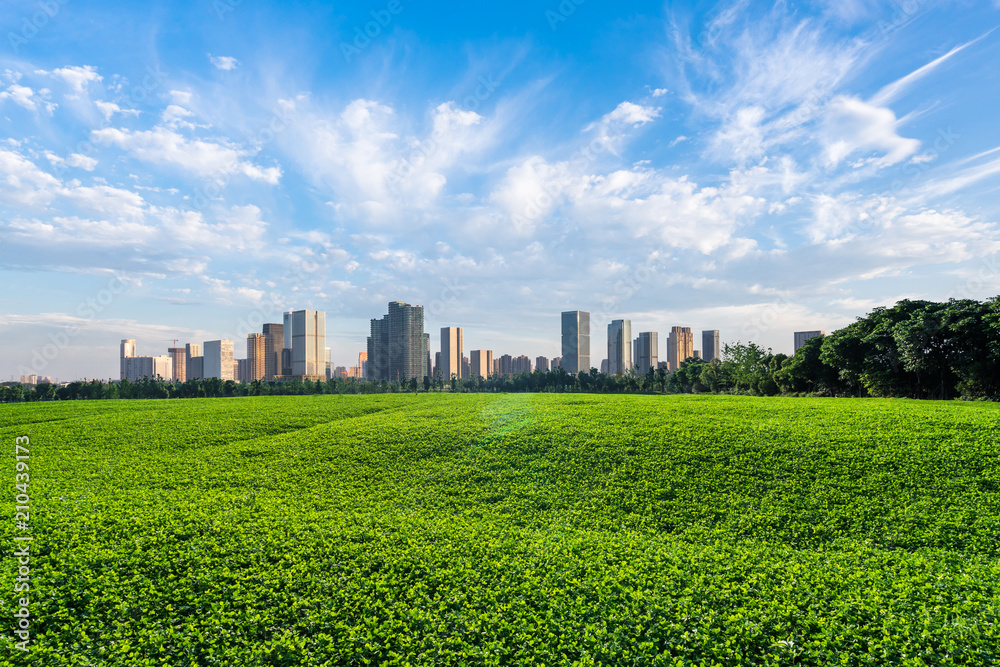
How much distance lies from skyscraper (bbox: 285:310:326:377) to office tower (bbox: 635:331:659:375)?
8313 centimetres

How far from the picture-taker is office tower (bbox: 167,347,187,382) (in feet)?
372

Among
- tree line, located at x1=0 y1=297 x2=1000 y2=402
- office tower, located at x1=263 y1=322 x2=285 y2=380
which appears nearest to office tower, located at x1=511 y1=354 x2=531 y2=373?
office tower, located at x1=263 y1=322 x2=285 y2=380

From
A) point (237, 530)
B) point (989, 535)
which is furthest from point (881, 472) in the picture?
point (237, 530)

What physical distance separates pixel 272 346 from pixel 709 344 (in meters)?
102

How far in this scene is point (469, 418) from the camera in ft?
65.0

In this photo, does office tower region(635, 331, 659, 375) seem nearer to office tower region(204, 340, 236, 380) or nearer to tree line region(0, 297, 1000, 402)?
tree line region(0, 297, 1000, 402)

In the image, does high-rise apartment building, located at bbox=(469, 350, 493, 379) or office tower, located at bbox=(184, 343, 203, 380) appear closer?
office tower, located at bbox=(184, 343, 203, 380)

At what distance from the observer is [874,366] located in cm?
3325

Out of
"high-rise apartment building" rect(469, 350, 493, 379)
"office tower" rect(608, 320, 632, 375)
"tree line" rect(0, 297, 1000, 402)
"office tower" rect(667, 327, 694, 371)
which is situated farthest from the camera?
"high-rise apartment building" rect(469, 350, 493, 379)

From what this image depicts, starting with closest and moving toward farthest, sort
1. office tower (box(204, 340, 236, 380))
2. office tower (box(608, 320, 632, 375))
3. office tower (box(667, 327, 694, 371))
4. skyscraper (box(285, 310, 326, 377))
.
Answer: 1. skyscraper (box(285, 310, 326, 377))
2. office tower (box(204, 340, 236, 380))
3. office tower (box(608, 320, 632, 375))
4. office tower (box(667, 327, 694, 371))

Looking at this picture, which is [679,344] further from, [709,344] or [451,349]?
[451,349]

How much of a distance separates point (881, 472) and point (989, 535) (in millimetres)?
2709

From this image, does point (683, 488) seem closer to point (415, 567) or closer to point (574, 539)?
point (574, 539)

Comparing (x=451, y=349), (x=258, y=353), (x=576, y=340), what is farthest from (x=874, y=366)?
(x=451, y=349)
